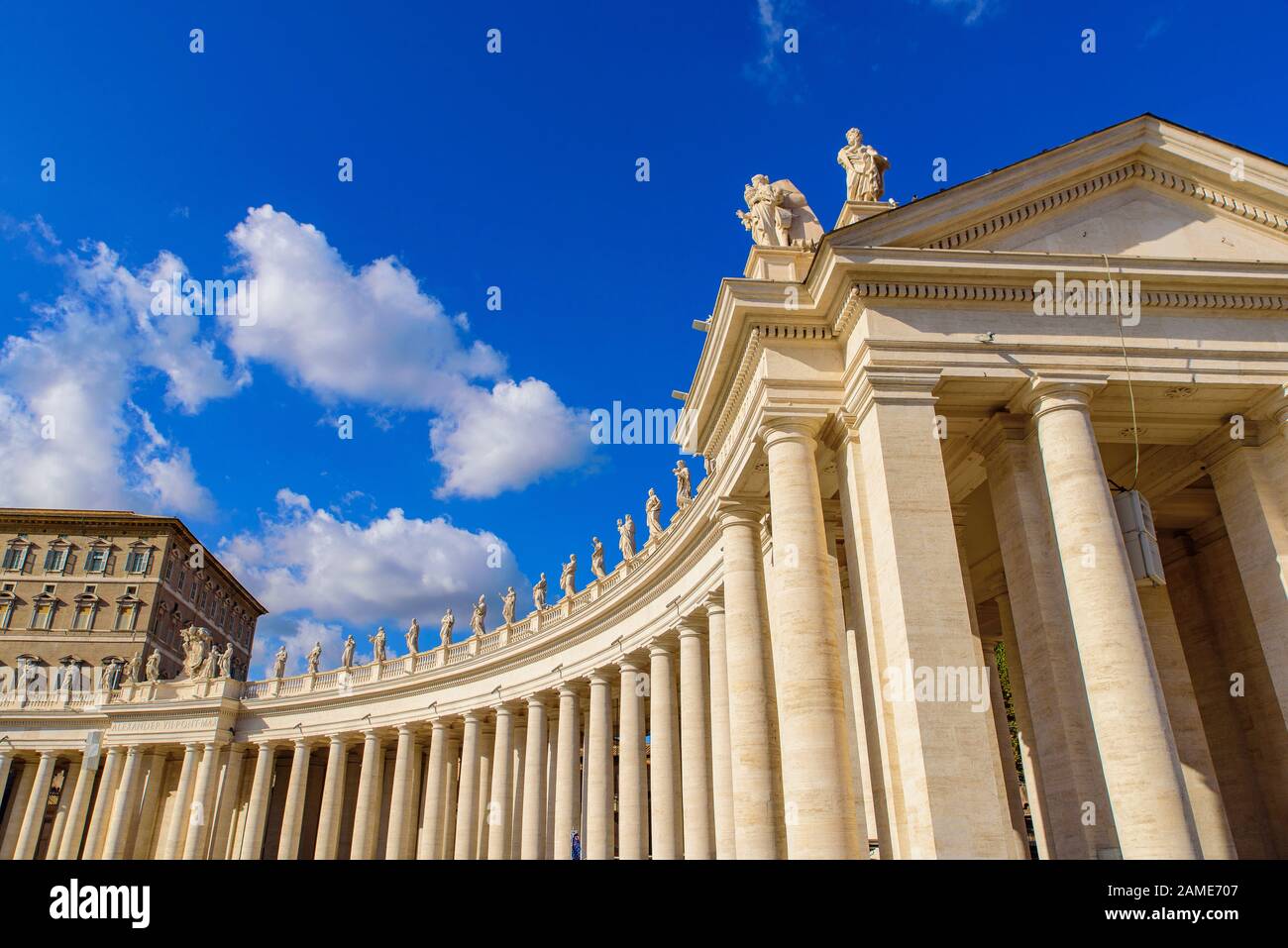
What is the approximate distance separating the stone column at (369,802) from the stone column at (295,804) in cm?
526

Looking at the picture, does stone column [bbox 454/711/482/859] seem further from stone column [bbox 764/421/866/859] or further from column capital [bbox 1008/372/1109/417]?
column capital [bbox 1008/372/1109/417]

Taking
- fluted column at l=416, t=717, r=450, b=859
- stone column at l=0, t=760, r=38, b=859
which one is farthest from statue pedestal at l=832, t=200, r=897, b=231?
stone column at l=0, t=760, r=38, b=859

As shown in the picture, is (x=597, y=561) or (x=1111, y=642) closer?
(x=1111, y=642)

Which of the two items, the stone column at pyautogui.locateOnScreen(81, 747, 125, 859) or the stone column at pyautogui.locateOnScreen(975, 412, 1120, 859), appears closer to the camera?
the stone column at pyautogui.locateOnScreen(975, 412, 1120, 859)

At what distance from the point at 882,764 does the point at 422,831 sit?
52972 mm

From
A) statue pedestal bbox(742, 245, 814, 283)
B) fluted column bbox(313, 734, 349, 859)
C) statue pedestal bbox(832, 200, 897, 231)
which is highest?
statue pedestal bbox(832, 200, 897, 231)

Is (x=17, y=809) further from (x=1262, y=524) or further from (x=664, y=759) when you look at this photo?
(x=1262, y=524)

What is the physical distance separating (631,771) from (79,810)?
210 ft

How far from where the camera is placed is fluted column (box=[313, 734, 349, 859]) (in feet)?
221

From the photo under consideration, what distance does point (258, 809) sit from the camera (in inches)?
2886

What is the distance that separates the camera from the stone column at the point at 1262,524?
21.7 metres

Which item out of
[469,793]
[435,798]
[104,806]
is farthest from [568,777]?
[104,806]

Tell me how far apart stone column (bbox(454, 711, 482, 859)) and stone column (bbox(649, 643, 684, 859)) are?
2143 cm
